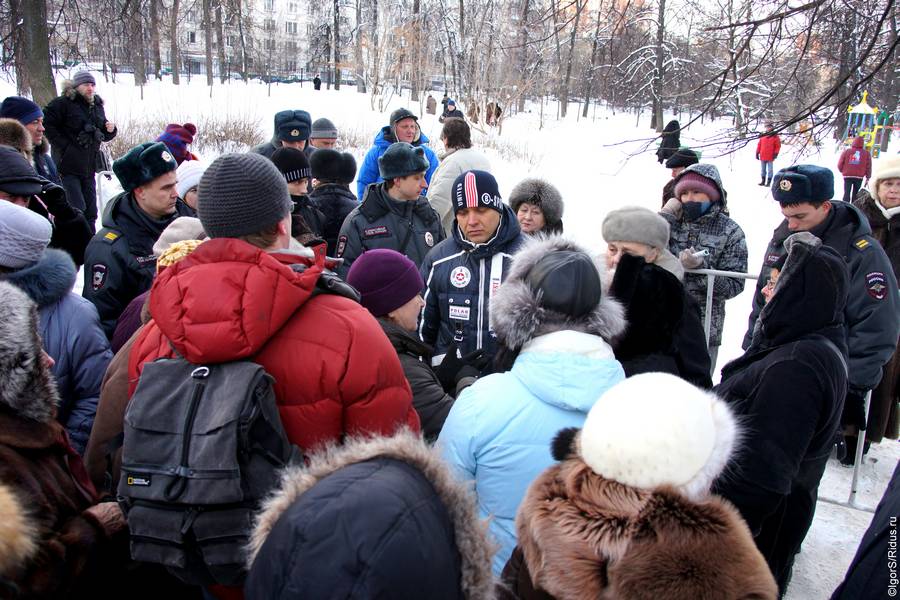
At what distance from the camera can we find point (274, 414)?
1.60 meters

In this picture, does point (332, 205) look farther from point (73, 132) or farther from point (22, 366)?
point (73, 132)

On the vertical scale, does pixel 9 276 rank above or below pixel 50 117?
below

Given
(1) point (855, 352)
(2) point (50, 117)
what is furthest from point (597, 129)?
(1) point (855, 352)

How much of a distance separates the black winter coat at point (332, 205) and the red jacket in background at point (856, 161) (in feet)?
42.5

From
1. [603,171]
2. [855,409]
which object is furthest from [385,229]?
[603,171]

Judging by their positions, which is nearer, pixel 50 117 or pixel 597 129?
pixel 50 117

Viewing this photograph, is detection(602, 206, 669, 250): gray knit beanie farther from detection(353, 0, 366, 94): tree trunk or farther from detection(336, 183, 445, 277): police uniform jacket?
detection(353, 0, 366, 94): tree trunk

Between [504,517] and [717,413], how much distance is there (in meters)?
0.82

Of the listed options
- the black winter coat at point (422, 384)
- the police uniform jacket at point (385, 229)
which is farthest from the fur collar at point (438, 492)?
the police uniform jacket at point (385, 229)

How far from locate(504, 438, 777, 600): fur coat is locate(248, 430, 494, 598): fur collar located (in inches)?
9.1

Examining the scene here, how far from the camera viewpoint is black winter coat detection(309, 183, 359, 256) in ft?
17.3

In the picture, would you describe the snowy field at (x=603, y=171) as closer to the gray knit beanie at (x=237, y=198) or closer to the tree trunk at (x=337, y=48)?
the gray knit beanie at (x=237, y=198)

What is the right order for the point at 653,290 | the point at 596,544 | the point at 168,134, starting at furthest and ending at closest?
the point at 168,134 < the point at 653,290 < the point at 596,544

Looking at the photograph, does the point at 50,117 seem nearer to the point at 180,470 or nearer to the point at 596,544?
the point at 180,470
